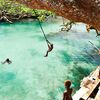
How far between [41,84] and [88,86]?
14.9 feet

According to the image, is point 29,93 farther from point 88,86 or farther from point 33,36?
point 33,36

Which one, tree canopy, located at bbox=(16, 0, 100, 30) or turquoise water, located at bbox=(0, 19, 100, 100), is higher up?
tree canopy, located at bbox=(16, 0, 100, 30)

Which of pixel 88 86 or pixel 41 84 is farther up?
pixel 88 86

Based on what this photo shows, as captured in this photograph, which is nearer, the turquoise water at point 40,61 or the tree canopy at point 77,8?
the tree canopy at point 77,8

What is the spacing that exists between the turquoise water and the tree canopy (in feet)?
33.4

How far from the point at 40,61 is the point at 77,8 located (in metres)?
16.0

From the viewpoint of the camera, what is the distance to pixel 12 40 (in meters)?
23.2

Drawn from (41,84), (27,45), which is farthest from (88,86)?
(27,45)

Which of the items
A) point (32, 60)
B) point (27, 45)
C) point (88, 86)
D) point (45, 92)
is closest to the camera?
point (88, 86)

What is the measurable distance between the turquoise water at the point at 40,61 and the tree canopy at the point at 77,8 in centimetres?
1019

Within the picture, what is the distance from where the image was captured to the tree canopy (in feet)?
5.96

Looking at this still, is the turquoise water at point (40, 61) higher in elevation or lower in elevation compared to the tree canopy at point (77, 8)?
lower

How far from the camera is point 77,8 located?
1.86 meters

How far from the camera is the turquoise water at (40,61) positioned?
13.1 meters
